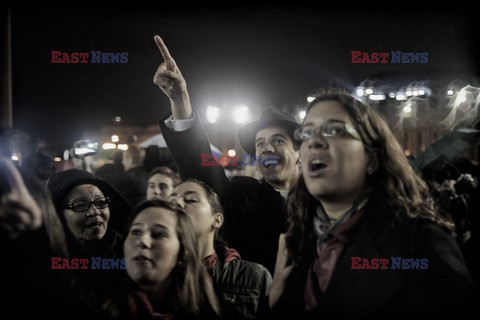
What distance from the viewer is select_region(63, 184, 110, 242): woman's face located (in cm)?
281

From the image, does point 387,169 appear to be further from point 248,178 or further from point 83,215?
point 83,215

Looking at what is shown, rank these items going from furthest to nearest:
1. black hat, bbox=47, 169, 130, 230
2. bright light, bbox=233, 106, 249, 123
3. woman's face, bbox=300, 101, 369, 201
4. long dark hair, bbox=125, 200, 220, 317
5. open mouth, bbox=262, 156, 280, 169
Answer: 1. bright light, bbox=233, 106, 249, 123
2. open mouth, bbox=262, 156, 280, 169
3. black hat, bbox=47, 169, 130, 230
4. long dark hair, bbox=125, 200, 220, 317
5. woman's face, bbox=300, 101, 369, 201

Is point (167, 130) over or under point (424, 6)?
under

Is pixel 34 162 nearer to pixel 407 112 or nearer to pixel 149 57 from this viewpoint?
pixel 149 57

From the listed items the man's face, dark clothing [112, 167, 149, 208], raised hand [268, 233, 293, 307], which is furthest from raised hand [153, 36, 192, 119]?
raised hand [268, 233, 293, 307]

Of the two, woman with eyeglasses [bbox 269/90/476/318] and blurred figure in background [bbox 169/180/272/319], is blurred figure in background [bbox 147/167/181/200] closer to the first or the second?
blurred figure in background [bbox 169/180/272/319]

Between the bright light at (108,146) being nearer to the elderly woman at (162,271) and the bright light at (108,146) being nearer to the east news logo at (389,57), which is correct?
the elderly woman at (162,271)

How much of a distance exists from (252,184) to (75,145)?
1299 millimetres

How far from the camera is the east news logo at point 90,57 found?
10.2 ft

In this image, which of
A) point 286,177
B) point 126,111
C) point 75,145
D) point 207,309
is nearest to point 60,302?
point 207,309

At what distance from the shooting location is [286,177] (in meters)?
2.95

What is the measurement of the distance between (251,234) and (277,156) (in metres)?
0.55

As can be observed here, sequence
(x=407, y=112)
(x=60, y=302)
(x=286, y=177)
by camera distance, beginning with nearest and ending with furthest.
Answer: (x=60, y=302)
(x=286, y=177)
(x=407, y=112)

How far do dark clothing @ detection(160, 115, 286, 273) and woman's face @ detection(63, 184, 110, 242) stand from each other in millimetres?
575
